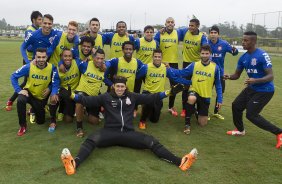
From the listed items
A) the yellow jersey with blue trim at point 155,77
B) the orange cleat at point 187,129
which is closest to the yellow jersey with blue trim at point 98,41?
the yellow jersey with blue trim at point 155,77

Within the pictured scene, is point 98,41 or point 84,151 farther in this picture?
point 98,41

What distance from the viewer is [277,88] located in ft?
37.6

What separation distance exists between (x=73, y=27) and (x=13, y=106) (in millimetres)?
2735

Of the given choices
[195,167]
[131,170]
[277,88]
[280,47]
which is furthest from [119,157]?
[280,47]

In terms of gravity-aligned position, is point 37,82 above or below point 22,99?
above

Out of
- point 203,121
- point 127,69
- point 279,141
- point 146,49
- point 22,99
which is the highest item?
point 146,49

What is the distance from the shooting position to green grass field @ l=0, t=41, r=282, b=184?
4.05 metres

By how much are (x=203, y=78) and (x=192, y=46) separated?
1298 millimetres

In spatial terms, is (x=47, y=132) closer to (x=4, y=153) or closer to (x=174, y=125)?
(x=4, y=153)

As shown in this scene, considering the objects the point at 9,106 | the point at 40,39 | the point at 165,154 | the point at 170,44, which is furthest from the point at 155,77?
the point at 9,106

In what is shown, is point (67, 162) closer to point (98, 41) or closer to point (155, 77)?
point (155, 77)

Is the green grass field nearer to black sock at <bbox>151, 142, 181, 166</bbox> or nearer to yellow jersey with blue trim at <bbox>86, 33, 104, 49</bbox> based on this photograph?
black sock at <bbox>151, 142, 181, 166</bbox>

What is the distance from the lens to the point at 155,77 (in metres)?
6.57

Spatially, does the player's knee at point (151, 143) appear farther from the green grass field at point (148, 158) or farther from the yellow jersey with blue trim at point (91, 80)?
the yellow jersey with blue trim at point (91, 80)
